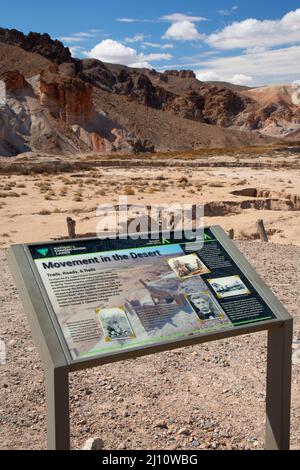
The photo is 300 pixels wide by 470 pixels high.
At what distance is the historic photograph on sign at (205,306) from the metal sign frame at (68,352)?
13 centimetres

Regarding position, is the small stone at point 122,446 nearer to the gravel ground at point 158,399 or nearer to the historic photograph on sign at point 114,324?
the gravel ground at point 158,399

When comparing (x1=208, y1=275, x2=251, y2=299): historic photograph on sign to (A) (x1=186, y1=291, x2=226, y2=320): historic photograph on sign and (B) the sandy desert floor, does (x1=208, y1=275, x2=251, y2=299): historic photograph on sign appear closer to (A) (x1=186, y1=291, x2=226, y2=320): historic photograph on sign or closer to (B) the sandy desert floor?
(A) (x1=186, y1=291, x2=226, y2=320): historic photograph on sign

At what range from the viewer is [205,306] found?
3.46 m

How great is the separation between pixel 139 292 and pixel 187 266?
1.44ft

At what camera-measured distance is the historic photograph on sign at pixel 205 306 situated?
11.2 ft

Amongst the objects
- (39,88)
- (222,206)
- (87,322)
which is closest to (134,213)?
(222,206)

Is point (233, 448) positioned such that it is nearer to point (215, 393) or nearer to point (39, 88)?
point (215, 393)

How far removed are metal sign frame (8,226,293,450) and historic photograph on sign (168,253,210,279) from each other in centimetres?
28

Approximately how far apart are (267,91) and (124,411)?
162 metres

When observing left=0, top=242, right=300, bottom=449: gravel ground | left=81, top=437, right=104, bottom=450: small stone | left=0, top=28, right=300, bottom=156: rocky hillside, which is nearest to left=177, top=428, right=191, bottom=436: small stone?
left=0, top=242, right=300, bottom=449: gravel ground

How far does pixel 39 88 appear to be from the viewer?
6600cm

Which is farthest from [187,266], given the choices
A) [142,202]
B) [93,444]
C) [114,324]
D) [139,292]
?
[142,202]

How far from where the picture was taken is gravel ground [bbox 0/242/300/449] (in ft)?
13.8

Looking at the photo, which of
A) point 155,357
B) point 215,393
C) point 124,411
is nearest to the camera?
point 124,411
